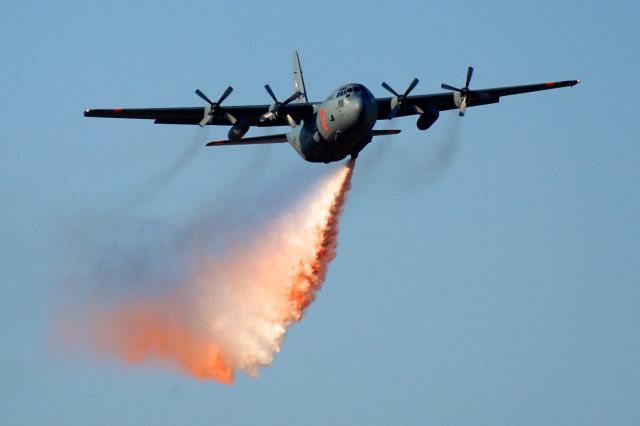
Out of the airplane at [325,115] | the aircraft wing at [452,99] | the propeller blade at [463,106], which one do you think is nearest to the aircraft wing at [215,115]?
the airplane at [325,115]

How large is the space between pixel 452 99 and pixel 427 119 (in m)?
2.17

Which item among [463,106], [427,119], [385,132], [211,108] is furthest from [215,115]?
[463,106]

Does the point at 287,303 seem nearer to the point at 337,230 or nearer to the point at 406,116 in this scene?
the point at 337,230

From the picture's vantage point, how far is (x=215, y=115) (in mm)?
68938

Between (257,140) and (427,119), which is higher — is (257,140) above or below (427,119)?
below

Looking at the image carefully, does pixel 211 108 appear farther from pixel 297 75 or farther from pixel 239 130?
pixel 297 75

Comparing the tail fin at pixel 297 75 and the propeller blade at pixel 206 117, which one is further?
the tail fin at pixel 297 75

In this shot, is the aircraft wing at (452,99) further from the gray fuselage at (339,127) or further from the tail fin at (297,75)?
the tail fin at (297,75)

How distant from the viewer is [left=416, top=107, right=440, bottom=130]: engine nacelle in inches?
2785

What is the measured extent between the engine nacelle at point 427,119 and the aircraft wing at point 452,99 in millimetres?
590

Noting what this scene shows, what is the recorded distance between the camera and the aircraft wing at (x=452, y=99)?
235 ft

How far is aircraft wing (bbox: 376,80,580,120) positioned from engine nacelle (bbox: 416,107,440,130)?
59 centimetres

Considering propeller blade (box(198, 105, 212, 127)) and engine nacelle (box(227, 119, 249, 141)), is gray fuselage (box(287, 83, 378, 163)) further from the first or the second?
propeller blade (box(198, 105, 212, 127))

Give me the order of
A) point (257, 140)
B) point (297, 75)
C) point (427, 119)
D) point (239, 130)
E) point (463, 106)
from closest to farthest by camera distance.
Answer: point (239, 130)
point (257, 140)
point (427, 119)
point (463, 106)
point (297, 75)
